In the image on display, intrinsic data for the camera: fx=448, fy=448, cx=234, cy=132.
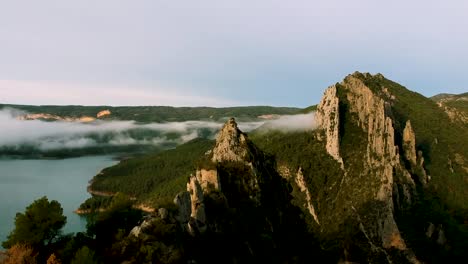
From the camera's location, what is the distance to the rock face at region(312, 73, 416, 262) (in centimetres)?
13275

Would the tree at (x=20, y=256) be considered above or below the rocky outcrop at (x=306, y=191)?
above

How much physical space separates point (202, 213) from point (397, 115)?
159814 millimetres

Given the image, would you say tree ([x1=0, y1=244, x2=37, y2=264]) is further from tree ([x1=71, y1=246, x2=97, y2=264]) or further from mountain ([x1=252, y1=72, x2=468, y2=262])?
mountain ([x1=252, y1=72, x2=468, y2=262])

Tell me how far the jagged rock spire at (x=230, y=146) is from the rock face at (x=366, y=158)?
6613 cm

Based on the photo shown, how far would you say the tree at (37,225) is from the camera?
4534 cm

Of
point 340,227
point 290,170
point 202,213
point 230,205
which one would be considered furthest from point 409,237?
point 202,213

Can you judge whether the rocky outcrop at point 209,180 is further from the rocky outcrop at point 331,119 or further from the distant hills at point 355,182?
the rocky outcrop at point 331,119

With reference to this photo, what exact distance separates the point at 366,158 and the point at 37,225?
416 feet

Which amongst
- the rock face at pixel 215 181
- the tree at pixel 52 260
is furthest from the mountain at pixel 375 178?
the tree at pixel 52 260

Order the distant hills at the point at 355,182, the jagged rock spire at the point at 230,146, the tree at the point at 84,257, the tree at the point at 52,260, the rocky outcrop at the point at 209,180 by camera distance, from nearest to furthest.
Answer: the tree at the point at 84,257, the tree at the point at 52,260, the rocky outcrop at the point at 209,180, the distant hills at the point at 355,182, the jagged rock spire at the point at 230,146

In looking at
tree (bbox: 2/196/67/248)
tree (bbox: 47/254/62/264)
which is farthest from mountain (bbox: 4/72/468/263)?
tree (bbox: 2/196/67/248)

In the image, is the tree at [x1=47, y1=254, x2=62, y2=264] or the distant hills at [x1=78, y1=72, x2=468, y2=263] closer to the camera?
the tree at [x1=47, y1=254, x2=62, y2=264]

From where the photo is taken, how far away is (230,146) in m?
82.8

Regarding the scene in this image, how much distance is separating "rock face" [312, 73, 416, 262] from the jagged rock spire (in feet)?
217
